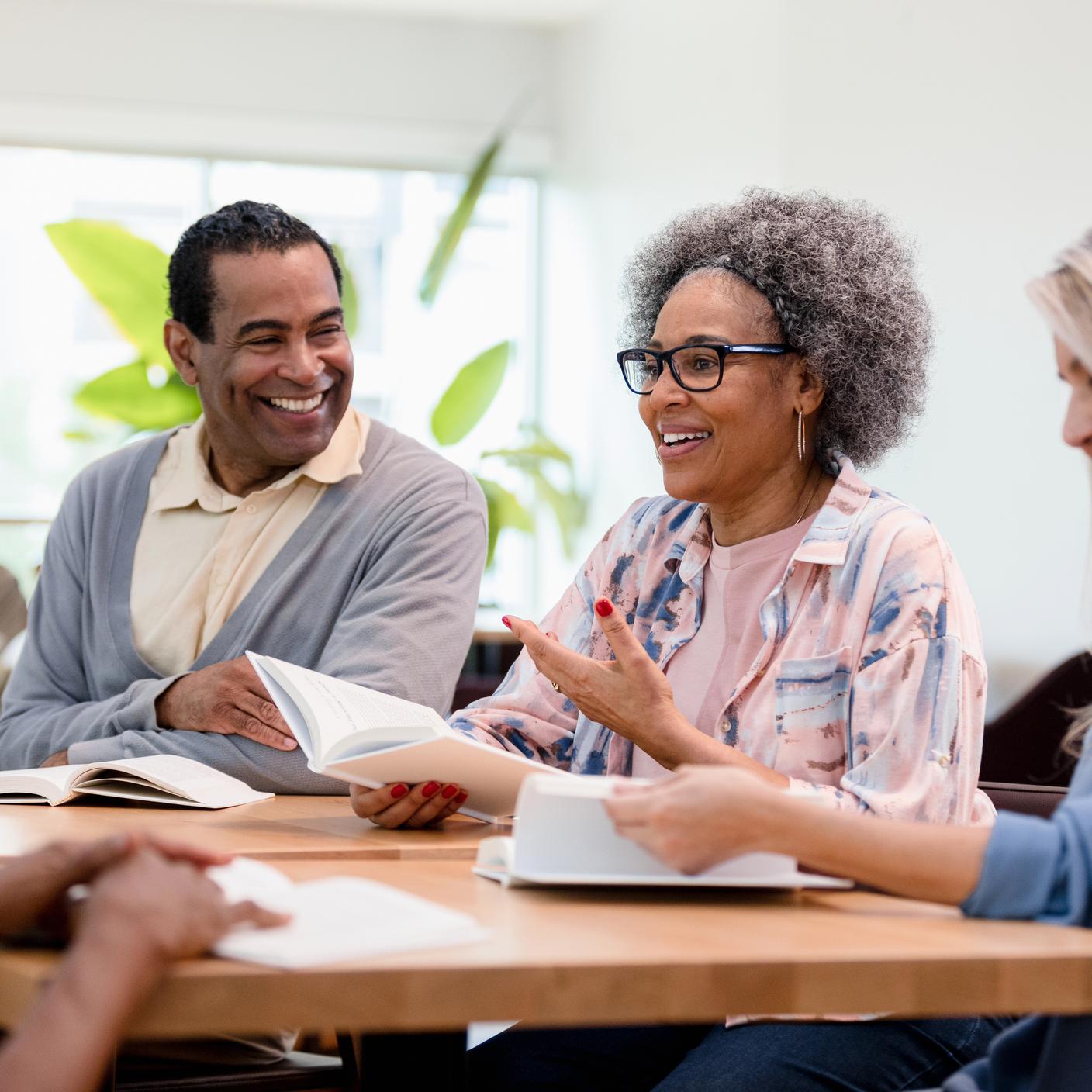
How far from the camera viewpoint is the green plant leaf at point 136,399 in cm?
479

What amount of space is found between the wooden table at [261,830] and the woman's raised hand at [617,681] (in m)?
0.18

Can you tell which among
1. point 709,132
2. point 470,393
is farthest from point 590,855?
point 470,393

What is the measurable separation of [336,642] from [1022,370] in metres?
2.02

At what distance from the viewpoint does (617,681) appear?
60.8 inches

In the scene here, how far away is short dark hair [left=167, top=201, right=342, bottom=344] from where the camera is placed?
2.35 m

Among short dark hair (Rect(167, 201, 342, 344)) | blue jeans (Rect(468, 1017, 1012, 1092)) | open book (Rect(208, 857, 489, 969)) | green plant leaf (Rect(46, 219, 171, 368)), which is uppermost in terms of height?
green plant leaf (Rect(46, 219, 171, 368))

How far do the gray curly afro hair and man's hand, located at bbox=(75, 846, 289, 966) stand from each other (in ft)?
3.80

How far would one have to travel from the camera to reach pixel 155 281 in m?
4.78

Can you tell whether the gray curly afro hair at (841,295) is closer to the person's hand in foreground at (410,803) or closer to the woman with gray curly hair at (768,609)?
the woman with gray curly hair at (768,609)

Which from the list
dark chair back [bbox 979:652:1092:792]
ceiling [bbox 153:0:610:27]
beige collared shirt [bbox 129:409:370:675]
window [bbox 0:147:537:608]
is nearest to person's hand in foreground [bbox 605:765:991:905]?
beige collared shirt [bbox 129:409:370:675]

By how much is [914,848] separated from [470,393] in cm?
447

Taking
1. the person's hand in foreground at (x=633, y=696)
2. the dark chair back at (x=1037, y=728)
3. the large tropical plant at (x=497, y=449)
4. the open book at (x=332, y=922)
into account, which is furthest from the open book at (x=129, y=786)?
the large tropical plant at (x=497, y=449)

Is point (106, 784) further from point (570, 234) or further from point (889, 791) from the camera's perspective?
point (570, 234)

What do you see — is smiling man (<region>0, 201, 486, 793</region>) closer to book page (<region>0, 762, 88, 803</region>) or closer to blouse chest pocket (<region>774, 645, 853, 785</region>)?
book page (<region>0, 762, 88, 803</region>)
